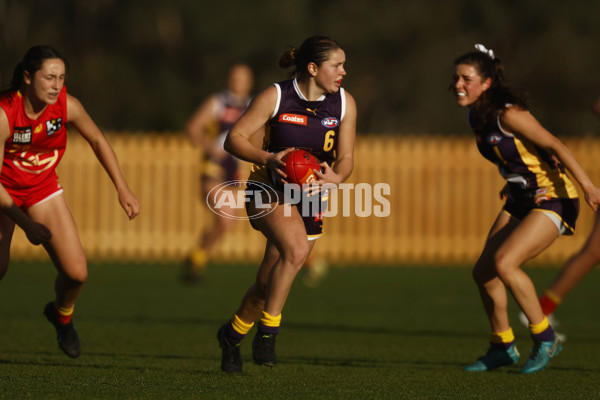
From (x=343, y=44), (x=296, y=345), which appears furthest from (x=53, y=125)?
(x=343, y=44)

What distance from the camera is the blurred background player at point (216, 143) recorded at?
13039mm

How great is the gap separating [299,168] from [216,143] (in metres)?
7.45

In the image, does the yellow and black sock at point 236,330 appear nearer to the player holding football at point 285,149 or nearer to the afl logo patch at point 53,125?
the player holding football at point 285,149

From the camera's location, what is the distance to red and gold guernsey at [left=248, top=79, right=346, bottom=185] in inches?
256

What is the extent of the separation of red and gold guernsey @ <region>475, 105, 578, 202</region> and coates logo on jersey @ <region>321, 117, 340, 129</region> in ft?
3.57

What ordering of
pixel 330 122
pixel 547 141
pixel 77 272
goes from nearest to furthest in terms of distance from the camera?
1. pixel 330 122
2. pixel 547 141
3. pixel 77 272

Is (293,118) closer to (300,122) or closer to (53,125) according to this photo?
(300,122)

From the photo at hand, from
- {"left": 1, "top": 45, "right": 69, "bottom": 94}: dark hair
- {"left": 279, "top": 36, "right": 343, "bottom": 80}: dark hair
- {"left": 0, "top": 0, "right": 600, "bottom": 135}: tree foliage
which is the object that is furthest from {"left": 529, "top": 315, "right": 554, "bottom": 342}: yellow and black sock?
{"left": 0, "top": 0, "right": 600, "bottom": 135}: tree foliage

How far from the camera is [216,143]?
13523 millimetres

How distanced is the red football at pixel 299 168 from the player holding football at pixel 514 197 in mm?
1403

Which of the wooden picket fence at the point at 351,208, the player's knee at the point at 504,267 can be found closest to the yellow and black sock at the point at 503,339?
the player's knee at the point at 504,267

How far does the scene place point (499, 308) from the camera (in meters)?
7.13

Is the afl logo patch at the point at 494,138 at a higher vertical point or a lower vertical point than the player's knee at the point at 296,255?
higher

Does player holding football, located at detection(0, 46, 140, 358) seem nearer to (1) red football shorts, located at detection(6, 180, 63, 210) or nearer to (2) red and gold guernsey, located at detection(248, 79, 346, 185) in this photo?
(1) red football shorts, located at detection(6, 180, 63, 210)
